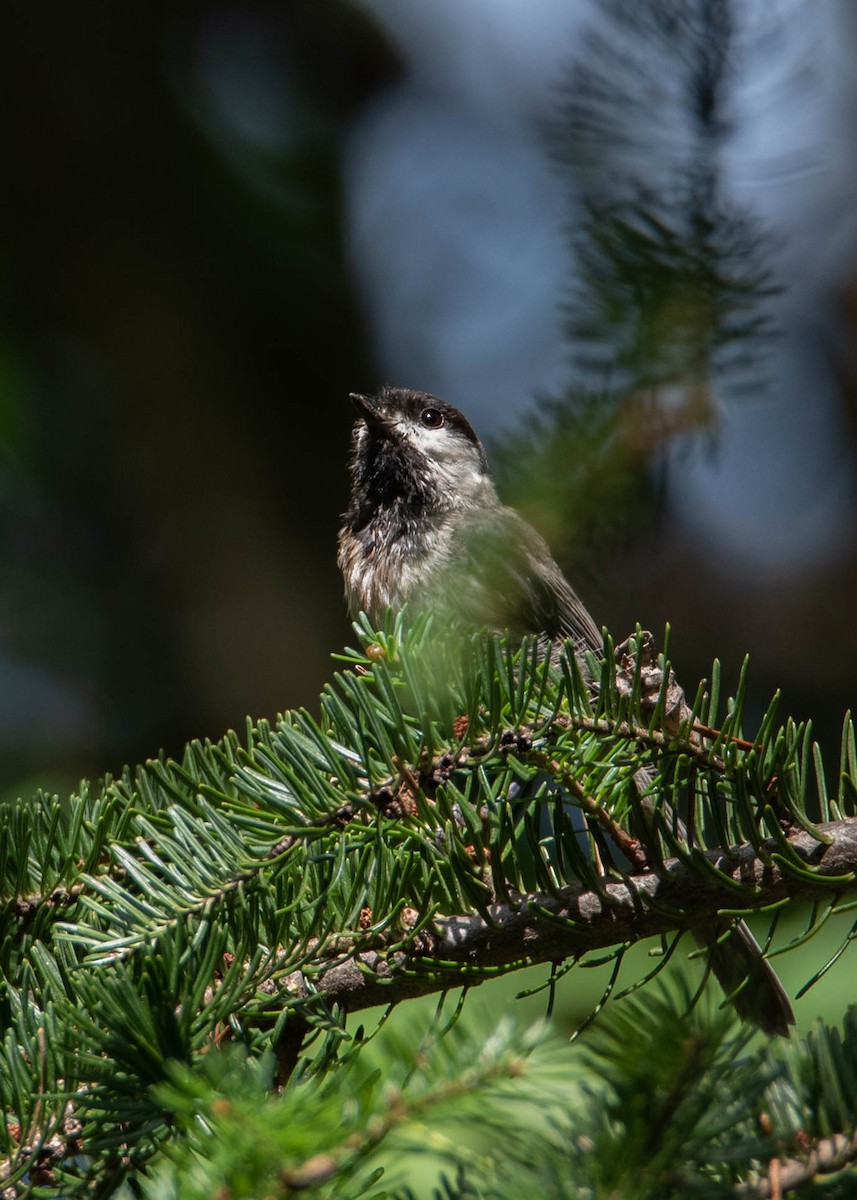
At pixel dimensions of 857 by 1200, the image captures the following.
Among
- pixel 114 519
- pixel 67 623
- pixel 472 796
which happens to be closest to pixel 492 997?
pixel 472 796

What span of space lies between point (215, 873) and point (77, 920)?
0.47 meters

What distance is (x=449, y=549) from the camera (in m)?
3.76

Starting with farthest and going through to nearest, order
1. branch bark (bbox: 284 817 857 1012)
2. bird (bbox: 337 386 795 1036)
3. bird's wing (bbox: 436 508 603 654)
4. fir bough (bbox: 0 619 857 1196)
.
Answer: bird's wing (bbox: 436 508 603 654)
bird (bbox: 337 386 795 1036)
branch bark (bbox: 284 817 857 1012)
fir bough (bbox: 0 619 857 1196)

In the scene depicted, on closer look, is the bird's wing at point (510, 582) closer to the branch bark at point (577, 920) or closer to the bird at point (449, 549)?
the bird at point (449, 549)

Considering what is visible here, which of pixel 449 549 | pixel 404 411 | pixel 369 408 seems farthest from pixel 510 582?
pixel 404 411

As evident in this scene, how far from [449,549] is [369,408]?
1014mm

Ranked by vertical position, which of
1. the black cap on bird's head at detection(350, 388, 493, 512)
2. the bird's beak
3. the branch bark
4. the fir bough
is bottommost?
the branch bark

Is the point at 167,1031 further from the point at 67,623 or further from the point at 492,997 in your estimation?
the point at 67,623

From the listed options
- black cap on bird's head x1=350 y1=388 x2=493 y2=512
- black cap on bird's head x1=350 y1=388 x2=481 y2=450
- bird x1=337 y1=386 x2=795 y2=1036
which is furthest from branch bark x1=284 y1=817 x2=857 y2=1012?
black cap on bird's head x1=350 y1=388 x2=481 y2=450

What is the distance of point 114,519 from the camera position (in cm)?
568

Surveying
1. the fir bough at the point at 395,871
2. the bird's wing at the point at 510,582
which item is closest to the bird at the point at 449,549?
the bird's wing at the point at 510,582

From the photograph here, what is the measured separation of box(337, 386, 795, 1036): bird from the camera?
96.2 inches

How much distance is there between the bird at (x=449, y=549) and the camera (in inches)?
96.2

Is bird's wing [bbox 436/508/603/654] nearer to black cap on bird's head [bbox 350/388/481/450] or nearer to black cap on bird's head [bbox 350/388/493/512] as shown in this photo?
black cap on bird's head [bbox 350/388/493/512]
